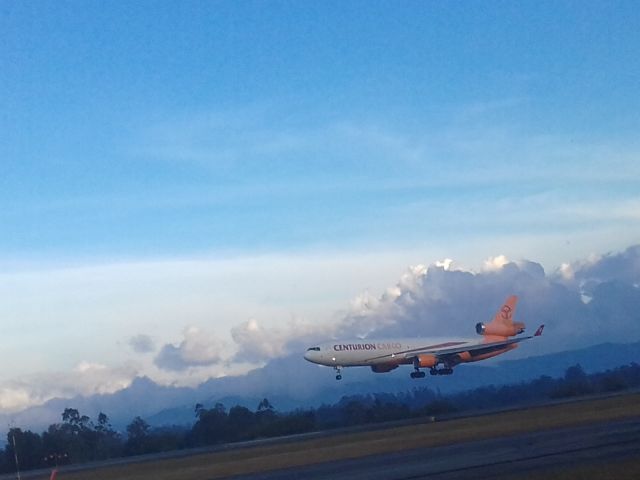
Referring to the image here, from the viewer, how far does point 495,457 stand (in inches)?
1277

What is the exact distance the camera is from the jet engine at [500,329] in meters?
110

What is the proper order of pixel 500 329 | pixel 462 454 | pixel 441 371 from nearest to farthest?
1. pixel 462 454
2. pixel 441 371
3. pixel 500 329

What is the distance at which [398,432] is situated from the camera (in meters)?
55.5

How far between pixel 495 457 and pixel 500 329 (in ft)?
264

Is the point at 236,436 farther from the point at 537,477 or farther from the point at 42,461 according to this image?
the point at 537,477

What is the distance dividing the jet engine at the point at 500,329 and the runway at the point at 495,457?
68.1 meters

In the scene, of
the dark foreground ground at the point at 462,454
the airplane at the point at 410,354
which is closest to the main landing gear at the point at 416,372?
the airplane at the point at 410,354

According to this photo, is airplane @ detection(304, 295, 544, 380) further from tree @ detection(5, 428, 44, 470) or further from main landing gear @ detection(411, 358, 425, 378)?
tree @ detection(5, 428, 44, 470)

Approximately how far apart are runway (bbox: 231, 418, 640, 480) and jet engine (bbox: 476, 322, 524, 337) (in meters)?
68.1

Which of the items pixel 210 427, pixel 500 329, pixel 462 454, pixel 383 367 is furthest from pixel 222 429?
pixel 462 454

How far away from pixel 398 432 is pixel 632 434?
21.2m

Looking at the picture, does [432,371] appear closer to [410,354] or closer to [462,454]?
[410,354]

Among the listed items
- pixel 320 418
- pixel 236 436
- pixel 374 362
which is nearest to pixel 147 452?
pixel 236 436

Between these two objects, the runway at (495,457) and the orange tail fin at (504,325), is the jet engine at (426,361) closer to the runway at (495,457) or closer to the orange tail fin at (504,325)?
the orange tail fin at (504,325)
